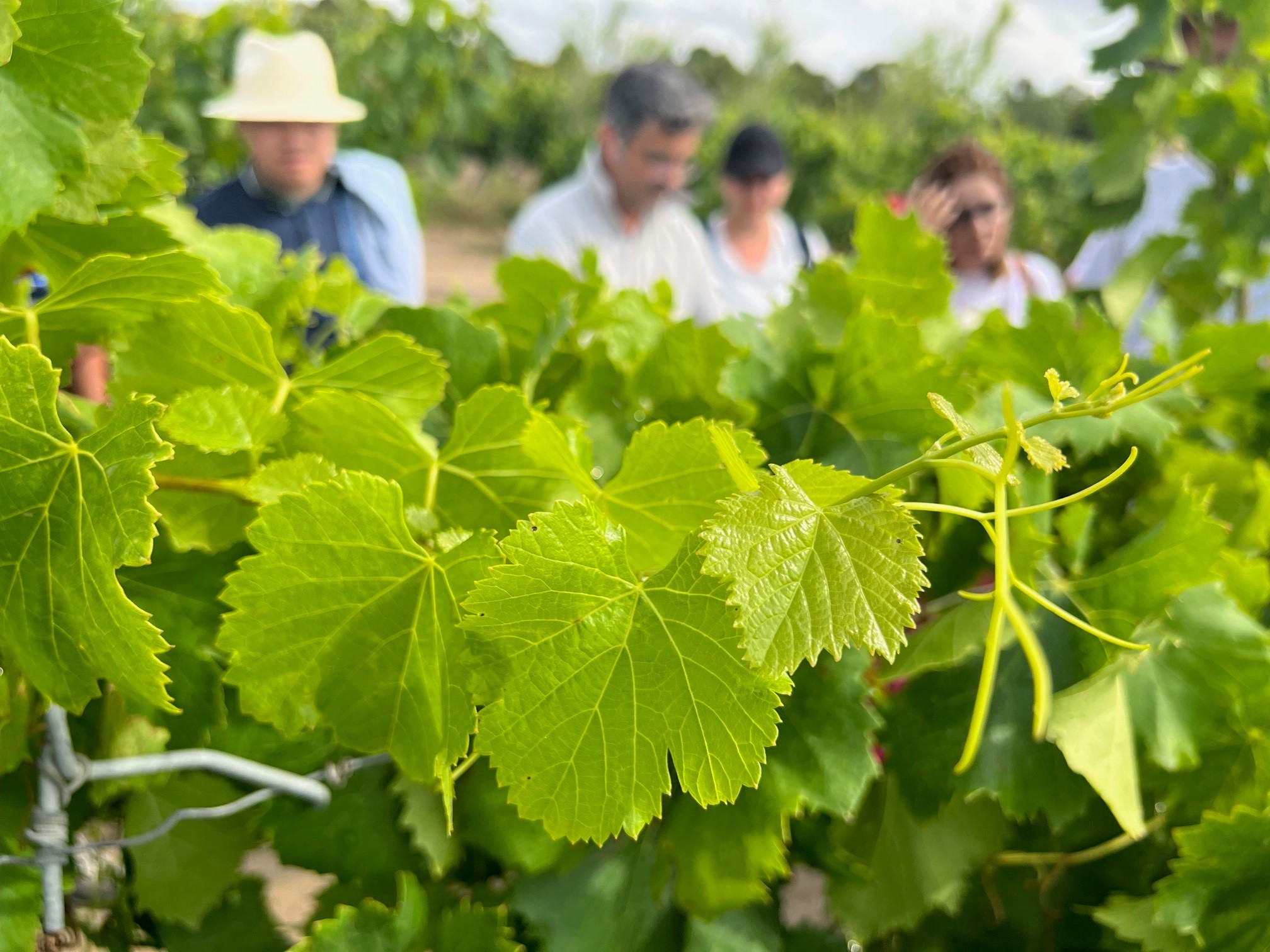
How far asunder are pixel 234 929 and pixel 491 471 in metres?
0.46

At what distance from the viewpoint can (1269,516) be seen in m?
0.79

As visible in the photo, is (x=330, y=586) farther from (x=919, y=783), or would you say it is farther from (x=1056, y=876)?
(x=1056, y=876)

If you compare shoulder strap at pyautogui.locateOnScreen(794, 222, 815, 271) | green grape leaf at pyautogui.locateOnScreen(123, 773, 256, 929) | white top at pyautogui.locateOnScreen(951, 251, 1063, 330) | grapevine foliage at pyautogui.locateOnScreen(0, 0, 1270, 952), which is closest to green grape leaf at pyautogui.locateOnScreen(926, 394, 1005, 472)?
grapevine foliage at pyautogui.locateOnScreen(0, 0, 1270, 952)

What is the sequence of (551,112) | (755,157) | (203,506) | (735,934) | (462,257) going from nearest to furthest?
1. (203,506)
2. (735,934)
3. (755,157)
4. (462,257)
5. (551,112)

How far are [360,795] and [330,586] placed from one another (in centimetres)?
29

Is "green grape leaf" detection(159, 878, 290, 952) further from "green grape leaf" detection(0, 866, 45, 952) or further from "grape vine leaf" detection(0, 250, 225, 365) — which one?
"grape vine leaf" detection(0, 250, 225, 365)

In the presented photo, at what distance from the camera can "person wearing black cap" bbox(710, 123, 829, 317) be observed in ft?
13.9

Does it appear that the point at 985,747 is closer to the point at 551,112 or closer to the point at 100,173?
the point at 100,173

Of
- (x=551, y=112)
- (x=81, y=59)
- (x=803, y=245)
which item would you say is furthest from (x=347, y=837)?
(x=551, y=112)

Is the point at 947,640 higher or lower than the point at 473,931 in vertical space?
higher

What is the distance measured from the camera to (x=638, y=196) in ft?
12.0

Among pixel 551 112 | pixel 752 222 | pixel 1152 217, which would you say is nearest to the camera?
pixel 1152 217

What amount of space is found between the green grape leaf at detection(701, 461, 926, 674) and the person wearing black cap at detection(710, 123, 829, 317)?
3766mm

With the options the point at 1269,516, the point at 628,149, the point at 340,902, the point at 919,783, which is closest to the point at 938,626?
the point at 919,783
